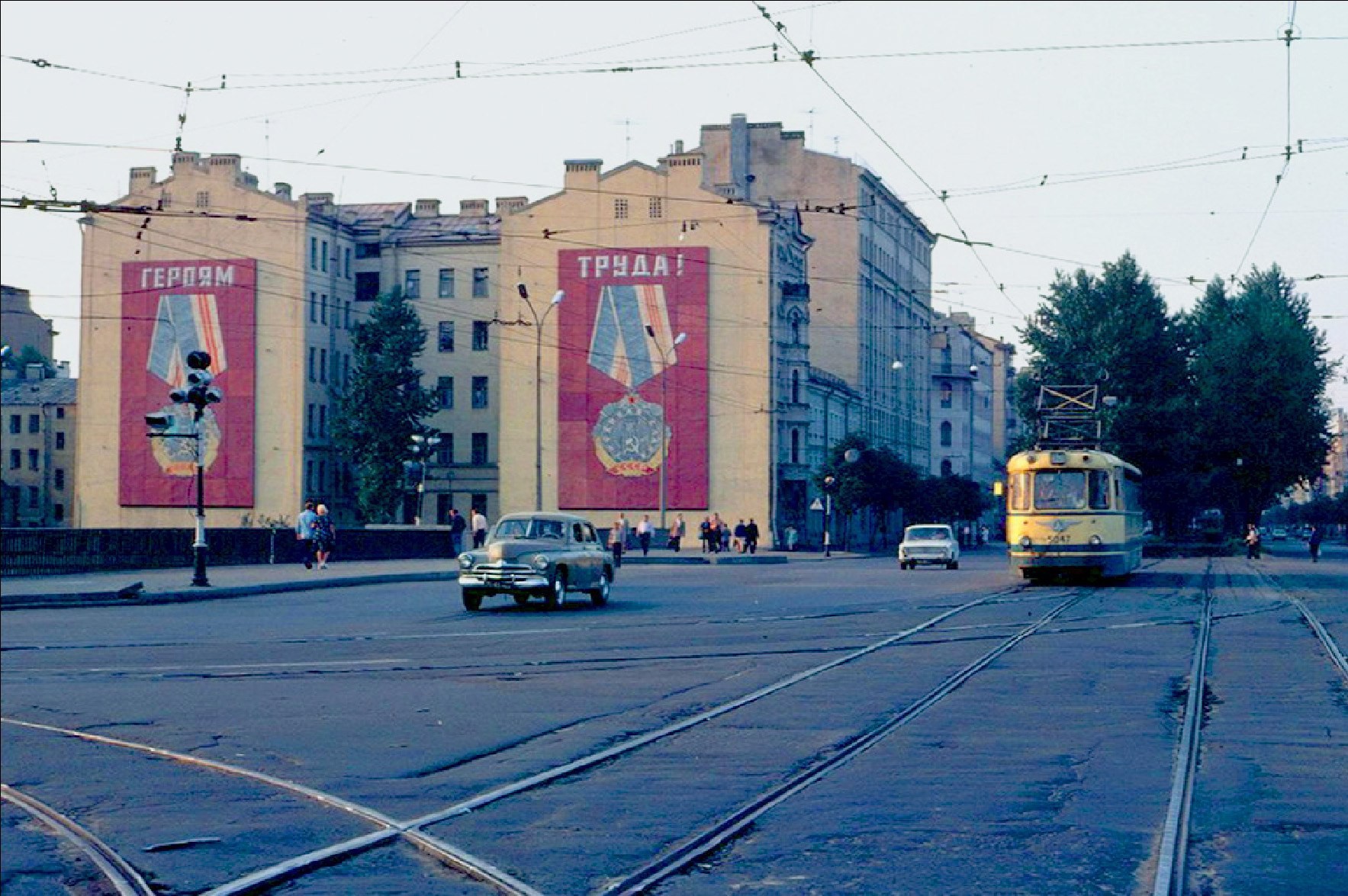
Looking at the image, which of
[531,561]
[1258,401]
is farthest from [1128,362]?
[531,561]

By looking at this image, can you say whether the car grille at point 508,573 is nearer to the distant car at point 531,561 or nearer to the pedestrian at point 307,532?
the distant car at point 531,561

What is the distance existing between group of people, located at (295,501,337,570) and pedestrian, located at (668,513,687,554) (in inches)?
1122

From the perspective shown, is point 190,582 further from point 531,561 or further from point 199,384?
point 531,561

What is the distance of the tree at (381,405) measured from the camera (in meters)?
81.5

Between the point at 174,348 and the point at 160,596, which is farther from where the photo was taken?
the point at 174,348

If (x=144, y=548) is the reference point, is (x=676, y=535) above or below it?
above

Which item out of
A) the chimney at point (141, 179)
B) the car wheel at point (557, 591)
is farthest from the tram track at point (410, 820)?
the chimney at point (141, 179)

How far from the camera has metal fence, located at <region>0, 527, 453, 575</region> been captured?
122 ft

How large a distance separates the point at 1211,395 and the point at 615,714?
7451cm

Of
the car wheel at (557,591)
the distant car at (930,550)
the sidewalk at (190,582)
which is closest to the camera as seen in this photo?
the car wheel at (557,591)

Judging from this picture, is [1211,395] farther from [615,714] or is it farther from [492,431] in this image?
[615,714]

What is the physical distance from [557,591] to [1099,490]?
14265mm

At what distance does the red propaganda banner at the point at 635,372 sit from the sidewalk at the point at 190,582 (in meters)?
24.7

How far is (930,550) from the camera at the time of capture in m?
56.5
